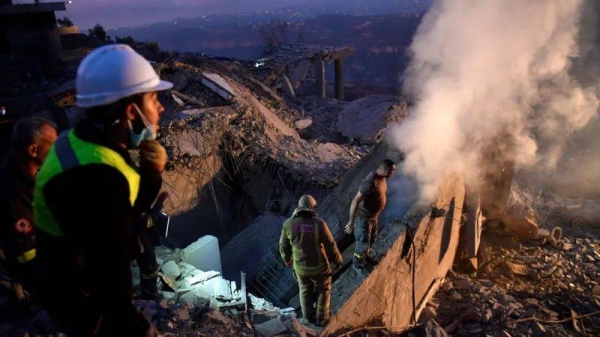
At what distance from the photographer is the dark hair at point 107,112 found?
177 cm

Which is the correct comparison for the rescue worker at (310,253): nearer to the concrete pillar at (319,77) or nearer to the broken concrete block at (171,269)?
the broken concrete block at (171,269)

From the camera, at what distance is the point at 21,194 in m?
3.18

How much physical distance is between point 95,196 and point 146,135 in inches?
17.2

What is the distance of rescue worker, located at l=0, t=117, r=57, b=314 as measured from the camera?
311 cm

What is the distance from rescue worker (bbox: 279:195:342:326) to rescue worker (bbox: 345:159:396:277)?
2.43 ft

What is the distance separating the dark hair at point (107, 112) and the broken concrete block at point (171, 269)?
4.16 meters

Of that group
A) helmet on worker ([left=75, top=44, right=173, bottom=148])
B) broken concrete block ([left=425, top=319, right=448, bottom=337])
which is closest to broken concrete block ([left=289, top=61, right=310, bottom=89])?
broken concrete block ([left=425, top=319, right=448, bottom=337])

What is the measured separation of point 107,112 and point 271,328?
311 centimetres

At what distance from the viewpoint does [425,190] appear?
645cm

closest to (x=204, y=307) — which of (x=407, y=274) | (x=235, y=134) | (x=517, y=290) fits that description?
(x=407, y=274)

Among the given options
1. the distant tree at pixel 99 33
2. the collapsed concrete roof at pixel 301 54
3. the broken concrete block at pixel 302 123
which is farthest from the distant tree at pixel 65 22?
the broken concrete block at pixel 302 123

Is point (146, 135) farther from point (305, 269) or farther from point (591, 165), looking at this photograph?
point (591, 165)

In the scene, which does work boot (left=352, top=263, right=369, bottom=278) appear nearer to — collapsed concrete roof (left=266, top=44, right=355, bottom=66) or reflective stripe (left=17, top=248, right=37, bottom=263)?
reflective stripe (left=17, top=248, right=37, bottom=263)

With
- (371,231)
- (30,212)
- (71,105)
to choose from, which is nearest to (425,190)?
(371,231)
